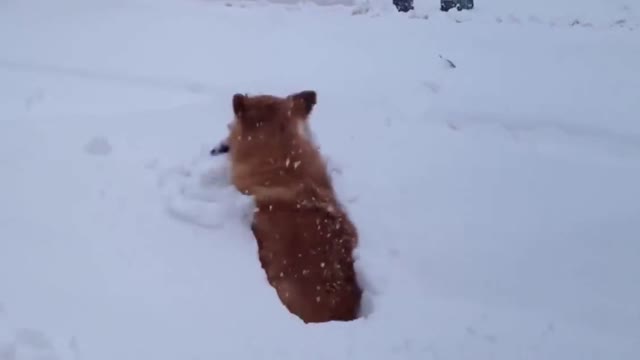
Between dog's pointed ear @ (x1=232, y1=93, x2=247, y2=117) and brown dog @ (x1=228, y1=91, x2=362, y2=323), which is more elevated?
dog's pointed ear @ (x1=232, y1=93, x2=247, y2=117)

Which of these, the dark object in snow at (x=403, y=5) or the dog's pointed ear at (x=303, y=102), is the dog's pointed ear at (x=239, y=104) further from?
the dark object in snow at (x=403, y=5)

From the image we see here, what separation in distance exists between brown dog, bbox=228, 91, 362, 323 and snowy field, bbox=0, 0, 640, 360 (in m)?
0.10

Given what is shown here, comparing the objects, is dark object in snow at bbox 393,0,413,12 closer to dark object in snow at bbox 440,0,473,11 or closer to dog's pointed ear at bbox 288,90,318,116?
dark object in snow at bbox 440,0,473,11

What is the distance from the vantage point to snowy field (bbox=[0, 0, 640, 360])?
2.79 m

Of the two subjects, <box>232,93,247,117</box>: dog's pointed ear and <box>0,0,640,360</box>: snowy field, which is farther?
<box>232,93,247,117</box>: dog's pointed ear

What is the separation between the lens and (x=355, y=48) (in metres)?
6.54

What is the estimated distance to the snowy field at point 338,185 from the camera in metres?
2.79

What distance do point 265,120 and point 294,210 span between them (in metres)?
0.71

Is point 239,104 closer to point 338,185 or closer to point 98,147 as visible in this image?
point 338,185

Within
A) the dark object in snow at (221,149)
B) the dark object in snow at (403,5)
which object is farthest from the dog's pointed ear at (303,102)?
the dark object in snow at (403,5)

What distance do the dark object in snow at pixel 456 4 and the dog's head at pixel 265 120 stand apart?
558cm

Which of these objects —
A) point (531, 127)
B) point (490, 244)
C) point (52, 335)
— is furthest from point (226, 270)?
point (531, 127)

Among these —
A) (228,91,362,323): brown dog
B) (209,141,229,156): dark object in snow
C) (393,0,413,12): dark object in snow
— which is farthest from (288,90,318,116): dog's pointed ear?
(393,0,413,12): dark object in snow

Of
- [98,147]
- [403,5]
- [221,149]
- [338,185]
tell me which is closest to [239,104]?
[221,149]
